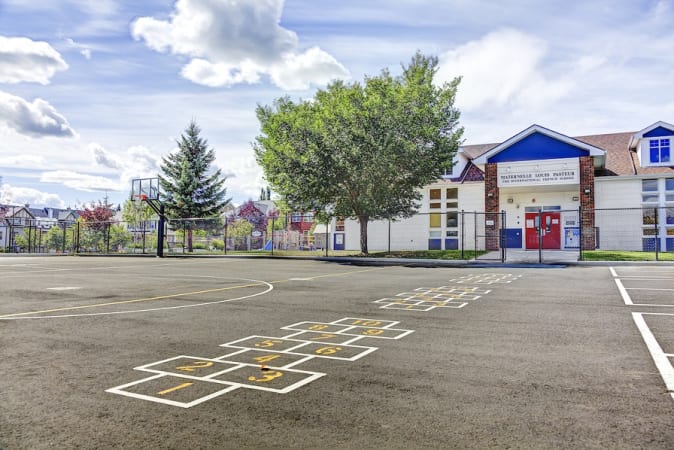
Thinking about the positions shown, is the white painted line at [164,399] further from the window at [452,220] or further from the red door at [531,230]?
the window at [452,220]

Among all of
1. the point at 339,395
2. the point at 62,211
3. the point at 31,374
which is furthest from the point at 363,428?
the point at 62,211

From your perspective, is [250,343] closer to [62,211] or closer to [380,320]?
[380,320]

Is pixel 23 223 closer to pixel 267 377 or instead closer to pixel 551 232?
pixel 551 232

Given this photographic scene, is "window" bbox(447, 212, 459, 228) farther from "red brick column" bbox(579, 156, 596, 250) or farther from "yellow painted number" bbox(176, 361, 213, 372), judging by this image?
"yellow painted number" bbox(176, 361, 213, 372)

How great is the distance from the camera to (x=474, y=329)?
24.3ft

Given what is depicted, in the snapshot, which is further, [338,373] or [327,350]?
[327,350]

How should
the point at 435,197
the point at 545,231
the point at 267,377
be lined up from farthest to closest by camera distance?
the point at 435,197
the point at 545,231
the point at 267,377

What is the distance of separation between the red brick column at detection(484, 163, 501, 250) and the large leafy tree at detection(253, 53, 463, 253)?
3718 millimetres

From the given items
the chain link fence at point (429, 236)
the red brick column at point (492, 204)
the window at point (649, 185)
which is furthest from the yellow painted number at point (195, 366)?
the window at point (649, 185)

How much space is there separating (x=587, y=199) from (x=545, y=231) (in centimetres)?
354

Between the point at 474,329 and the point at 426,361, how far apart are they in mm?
2174

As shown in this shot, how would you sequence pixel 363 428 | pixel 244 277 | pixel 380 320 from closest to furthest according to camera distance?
pixel 363 428 → pixel 380 320 → pixel 244 277

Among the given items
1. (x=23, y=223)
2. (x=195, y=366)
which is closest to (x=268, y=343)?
(x=195, y=366)

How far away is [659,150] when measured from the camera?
29484 mm
